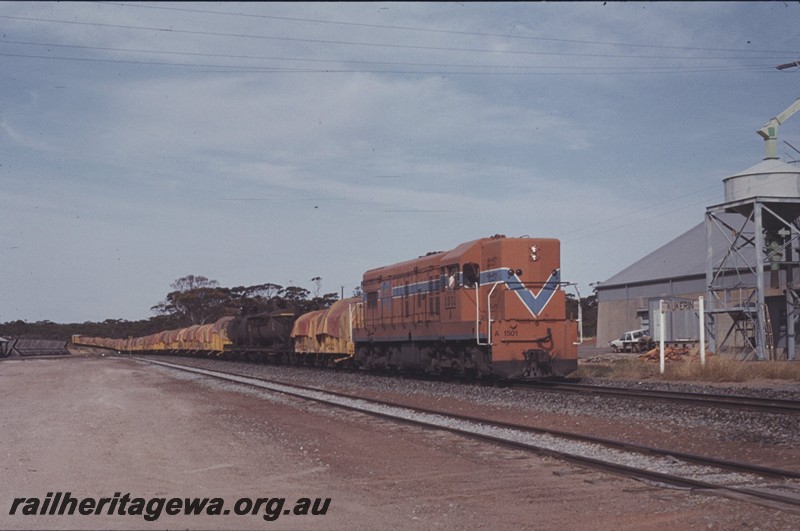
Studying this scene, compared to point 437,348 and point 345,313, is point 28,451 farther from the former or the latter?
point 345,313

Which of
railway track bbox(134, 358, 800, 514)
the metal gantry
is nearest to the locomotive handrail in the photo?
railway track bbox(134, 358, 800, 514)

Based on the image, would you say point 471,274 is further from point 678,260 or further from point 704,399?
point 678,260

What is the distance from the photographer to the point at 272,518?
288 inches

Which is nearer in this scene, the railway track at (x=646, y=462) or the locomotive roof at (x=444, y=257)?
the railway track at (x=646, y=462)

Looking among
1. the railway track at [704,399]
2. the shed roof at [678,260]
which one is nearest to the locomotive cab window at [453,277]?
the railway track at [704,399]

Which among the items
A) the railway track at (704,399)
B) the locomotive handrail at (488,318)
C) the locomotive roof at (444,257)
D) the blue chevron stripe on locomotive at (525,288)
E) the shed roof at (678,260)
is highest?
the shed roof at (678,260)

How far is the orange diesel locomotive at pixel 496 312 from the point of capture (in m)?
20.6

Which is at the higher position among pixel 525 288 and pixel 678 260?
pixel 678 260

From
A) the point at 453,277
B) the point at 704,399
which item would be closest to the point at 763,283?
the point at 453,277

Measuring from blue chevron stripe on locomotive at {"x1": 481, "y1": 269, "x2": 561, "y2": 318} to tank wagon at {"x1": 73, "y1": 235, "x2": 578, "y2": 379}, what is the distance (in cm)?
3

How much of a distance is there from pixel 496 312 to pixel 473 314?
0.75 meters

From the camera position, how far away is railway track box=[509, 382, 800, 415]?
14.2 metres

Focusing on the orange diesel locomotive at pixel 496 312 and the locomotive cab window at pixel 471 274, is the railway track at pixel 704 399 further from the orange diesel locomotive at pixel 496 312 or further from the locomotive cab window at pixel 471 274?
the locomotive cab window at pixel 471 274

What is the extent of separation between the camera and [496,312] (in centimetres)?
2069
